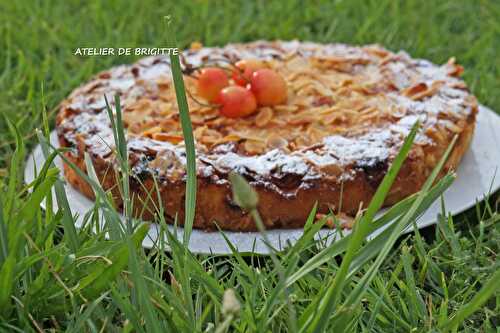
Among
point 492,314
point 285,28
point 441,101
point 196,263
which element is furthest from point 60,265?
point 285,28

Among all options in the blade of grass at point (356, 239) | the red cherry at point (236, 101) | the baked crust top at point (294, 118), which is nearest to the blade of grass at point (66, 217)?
the baked crust top at point (294, 118)

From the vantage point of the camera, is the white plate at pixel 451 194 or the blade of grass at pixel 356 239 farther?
the white plate at pixel 451 194

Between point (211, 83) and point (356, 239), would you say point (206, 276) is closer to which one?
point (356, 239)

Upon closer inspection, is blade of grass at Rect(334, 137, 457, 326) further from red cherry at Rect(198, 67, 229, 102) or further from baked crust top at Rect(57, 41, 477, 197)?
red cherry at Rect(198, 67, 229, 102)

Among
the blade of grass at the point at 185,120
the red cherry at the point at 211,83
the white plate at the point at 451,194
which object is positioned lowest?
the white plate at the point at 451,194

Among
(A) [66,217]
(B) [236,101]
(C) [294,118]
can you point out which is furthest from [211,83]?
(A) [66,217]

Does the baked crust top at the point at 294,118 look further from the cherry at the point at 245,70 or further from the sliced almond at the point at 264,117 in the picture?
the cherry at the point at 245,70

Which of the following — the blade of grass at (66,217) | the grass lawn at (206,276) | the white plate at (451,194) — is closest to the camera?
the grass lawn at (206,276)

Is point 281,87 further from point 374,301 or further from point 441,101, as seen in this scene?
point 374,301
